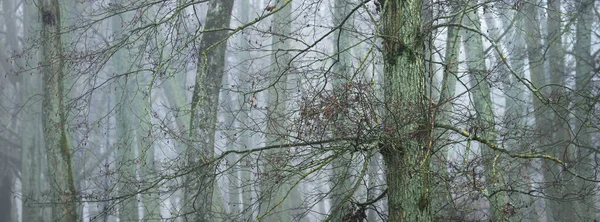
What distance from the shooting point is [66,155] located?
13797 mm

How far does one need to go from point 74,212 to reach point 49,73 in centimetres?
261

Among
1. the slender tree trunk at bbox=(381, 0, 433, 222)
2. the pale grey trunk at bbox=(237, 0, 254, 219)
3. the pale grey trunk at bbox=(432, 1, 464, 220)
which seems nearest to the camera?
the pale grey trunk at bbox=(432, 1, 464, 220)

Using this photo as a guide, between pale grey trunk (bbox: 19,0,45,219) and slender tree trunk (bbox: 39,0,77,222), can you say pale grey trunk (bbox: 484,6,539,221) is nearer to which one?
slender tree trunk (bbox: 39,0,77,222)

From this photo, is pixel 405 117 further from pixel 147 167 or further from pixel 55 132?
pixel 55 132

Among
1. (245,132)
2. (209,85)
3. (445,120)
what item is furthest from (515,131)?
(245,132)

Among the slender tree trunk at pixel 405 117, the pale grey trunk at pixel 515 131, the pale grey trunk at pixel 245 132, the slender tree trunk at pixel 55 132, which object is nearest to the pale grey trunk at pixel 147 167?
the pale grey trunk at pixel 245 132

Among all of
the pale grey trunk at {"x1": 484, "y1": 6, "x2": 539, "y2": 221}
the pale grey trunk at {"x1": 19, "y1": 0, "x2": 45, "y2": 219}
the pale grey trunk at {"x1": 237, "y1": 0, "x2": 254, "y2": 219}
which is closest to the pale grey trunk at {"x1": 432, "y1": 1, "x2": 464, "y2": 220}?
the pale grey trunk at {"x1": 484, "y1": 6, "x2": 539, "y2": 221}

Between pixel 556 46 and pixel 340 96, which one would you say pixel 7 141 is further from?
pixel 340 96

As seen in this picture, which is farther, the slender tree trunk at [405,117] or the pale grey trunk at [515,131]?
the pale grey trunk at [515,131]

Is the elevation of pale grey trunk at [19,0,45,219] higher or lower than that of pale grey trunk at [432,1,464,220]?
higher

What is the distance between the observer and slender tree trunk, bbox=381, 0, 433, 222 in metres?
7.58

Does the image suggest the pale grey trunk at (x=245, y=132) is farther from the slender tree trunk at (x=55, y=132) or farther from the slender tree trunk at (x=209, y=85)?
the slender tree trunk at (x=55, y=132)

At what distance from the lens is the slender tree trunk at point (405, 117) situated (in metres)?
7.58

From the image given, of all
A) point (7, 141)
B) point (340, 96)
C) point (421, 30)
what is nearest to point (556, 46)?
point (421, 30)
